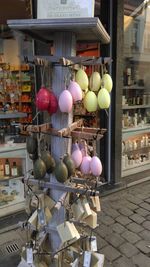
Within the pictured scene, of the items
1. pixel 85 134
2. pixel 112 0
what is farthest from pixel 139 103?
pixel 85 134

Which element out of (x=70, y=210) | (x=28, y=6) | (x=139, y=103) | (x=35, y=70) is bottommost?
(x=70, y=210)

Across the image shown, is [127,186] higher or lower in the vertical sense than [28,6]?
lower

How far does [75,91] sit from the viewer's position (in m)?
1.42

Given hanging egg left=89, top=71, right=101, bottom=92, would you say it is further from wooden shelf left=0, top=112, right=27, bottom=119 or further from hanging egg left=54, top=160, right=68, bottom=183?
wooden shelf left=0, top=112, right=27, bottom=119

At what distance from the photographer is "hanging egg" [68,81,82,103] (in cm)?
142

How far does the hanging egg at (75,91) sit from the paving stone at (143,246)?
1571mm

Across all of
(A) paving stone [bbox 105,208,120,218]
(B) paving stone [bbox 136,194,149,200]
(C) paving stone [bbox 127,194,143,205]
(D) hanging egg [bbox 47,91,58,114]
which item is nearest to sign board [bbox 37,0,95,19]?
(D) hanging egg [bbox 47,91,58,114]

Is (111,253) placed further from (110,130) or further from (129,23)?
(129,23)

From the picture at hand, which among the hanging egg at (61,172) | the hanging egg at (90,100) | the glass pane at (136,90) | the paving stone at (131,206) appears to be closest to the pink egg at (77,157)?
the hanging egg at (61,172)

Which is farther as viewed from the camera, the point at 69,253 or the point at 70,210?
the point at 69,253

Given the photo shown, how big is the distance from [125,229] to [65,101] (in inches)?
68.6

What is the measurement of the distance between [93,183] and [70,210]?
0.23 m

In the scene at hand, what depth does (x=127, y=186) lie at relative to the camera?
3631 mm

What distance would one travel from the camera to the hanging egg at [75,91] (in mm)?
1425
